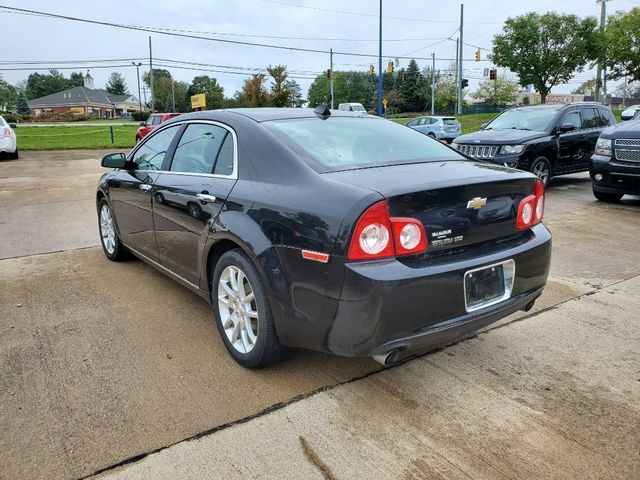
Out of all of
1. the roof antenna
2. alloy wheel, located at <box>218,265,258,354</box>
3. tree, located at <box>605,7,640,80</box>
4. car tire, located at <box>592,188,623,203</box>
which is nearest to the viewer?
alloy wheel, located at <box>218,265,258,354</box>

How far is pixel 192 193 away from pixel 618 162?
711 cm

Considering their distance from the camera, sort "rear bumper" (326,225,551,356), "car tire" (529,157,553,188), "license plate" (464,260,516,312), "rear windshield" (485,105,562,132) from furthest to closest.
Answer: "rear windshield" (485,105,562,132)
"car tire" (529,157,553,188)
"license plate" (464,260,516,312)
"rear bumper" (326,225,551,356)

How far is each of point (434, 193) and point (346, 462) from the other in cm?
130

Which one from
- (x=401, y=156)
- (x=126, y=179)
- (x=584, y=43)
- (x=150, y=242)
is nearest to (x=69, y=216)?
(x=126, y=179)

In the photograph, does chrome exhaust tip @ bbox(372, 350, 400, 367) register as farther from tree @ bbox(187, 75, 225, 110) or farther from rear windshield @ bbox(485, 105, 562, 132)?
tree @ bbox(187, 75, 225, 110)

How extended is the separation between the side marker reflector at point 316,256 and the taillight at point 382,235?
0.40 ft

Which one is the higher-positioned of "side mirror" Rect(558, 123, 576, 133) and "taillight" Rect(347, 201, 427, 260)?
"side mirror" Rect(558, 123, 576, 133)

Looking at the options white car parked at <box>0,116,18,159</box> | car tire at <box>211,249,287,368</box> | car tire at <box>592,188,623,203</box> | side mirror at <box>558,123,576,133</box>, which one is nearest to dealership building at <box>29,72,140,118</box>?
white car parked at <box>0,116,18,159</box>

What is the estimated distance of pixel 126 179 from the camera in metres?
4.68

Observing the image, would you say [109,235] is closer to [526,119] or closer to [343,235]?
[343,235]

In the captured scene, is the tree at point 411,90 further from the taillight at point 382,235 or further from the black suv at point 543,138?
the taillight at point 382,235

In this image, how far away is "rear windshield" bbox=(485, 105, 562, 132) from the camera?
393 inches

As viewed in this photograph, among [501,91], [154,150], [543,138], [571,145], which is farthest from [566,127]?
[501,91]

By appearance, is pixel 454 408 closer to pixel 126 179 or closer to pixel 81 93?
pixel 126 179
